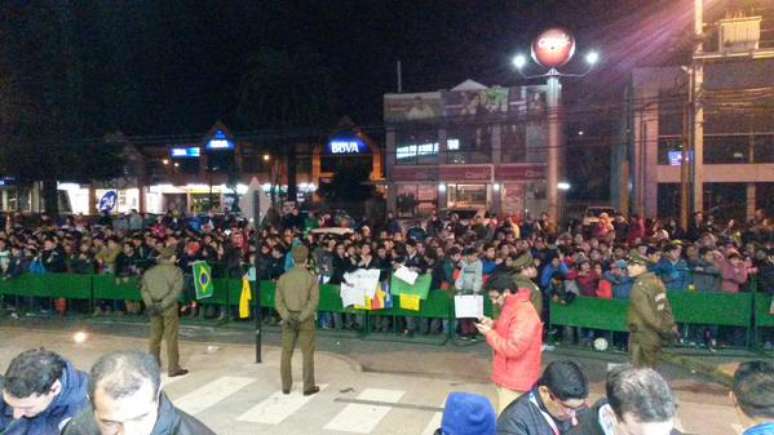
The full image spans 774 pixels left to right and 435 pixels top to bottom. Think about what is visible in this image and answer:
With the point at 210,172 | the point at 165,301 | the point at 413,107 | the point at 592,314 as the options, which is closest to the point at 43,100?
the point at 210,172

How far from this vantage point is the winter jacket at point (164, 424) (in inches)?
111

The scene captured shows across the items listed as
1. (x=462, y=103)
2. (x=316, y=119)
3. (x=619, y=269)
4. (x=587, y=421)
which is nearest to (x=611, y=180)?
(x=462, y=103)

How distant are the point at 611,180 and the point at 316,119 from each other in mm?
19371

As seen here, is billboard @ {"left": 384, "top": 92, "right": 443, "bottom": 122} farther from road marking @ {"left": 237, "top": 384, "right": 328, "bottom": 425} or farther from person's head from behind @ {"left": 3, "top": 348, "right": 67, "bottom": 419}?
person's head from behind @ {"left": 3, "top": 348, "right": 67, "bottom": 419}

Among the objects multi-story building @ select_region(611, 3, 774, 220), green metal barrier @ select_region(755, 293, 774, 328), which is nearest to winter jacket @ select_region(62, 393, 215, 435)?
green metal barrier @ select_region(755, 293, 774, 328)

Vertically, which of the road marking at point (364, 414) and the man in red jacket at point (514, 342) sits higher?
the man in red jacket at point (514, 342)

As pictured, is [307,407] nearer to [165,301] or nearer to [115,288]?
[165,301]

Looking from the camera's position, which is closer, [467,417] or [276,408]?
[467,417]

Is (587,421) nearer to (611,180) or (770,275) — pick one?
(770,275)

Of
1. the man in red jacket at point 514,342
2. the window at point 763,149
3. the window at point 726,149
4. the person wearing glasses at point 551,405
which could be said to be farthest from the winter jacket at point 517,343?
the window at point 763,149

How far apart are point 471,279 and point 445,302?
730mm

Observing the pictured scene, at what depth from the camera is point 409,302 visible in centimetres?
1262

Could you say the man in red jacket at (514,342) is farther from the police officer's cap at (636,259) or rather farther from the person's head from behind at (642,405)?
the person's head from behind at (642,405)

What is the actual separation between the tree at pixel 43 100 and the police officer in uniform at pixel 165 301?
26.6m
